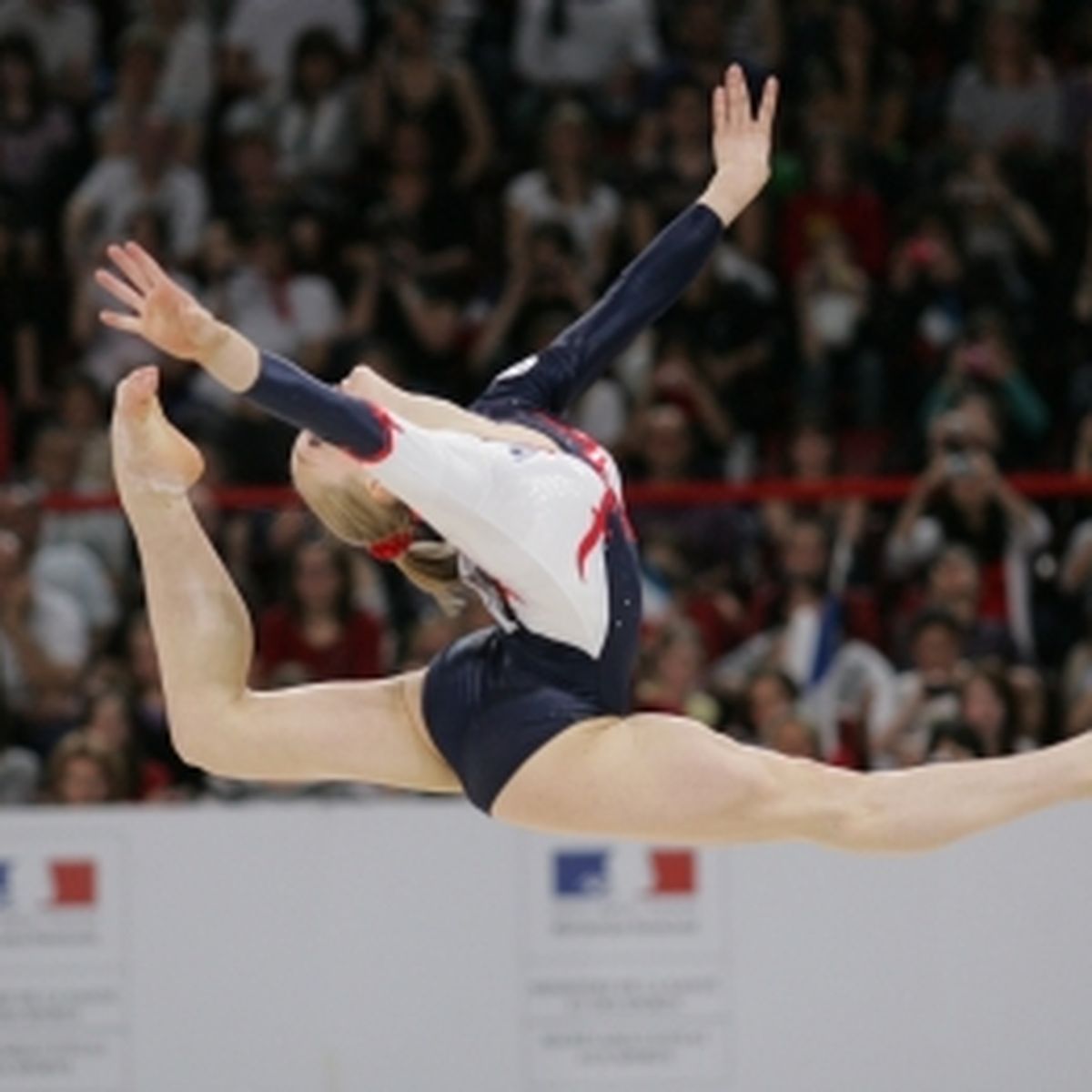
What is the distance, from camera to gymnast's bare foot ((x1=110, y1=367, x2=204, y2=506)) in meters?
5.19

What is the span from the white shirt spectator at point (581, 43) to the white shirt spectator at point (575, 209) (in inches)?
31.1

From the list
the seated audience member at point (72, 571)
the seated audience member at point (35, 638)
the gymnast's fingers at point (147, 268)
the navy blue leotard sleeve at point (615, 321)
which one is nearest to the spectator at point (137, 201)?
the seated audience member at point (72, 571)

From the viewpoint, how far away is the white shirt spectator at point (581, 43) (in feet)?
36.2

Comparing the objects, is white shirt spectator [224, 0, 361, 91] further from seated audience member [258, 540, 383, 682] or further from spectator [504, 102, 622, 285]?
seated audience member [258, 540, 383, 682]

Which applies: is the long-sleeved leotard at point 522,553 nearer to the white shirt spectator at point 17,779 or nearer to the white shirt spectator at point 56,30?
the white shirt spectator at point 17,779

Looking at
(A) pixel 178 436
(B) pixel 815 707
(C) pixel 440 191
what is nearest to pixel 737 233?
(C) pixel 440 191

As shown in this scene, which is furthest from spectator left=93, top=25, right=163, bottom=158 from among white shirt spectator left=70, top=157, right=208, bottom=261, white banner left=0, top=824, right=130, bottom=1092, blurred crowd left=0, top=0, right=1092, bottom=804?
white banner left=0, top=824, right=130, bottom=1092

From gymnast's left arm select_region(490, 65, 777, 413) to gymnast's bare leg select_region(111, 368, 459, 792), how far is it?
26.2 inches

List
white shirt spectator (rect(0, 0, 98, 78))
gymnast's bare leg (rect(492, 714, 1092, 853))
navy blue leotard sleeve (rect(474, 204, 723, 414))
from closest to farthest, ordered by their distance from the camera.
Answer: gymnast's bare leg (rect(492, 714, 1092, 853))
navy blue leotard sleeve (rect(474, 204, 723, 414))
white shirt spectator (rect(0, 0, 98, 78))

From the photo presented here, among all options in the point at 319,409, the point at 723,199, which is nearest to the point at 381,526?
the point at 319,409

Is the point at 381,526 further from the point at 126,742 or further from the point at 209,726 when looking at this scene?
the point at 126,742

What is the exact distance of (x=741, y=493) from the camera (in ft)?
27.2

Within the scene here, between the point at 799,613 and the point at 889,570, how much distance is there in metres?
0.41

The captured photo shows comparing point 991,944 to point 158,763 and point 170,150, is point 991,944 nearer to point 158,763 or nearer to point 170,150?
point 158,763
